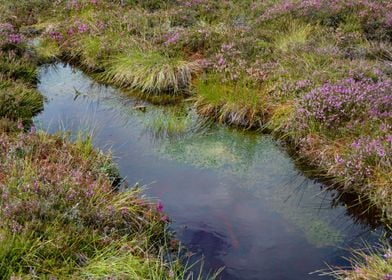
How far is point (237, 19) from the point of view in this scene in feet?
58.3

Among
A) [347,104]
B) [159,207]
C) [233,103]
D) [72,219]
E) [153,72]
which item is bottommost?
[159,207]

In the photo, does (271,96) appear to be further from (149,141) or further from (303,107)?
(149,141)

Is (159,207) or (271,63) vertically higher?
(271,63)

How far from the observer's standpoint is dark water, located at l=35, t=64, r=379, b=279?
7342mm

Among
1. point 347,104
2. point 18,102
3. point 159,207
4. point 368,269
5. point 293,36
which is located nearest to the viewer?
point 368,269

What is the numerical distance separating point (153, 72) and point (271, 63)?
288cm

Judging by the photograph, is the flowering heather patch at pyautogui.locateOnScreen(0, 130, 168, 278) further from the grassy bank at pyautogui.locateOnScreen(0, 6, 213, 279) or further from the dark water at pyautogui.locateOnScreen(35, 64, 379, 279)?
the dark water at pyautogui.locateOnScreen(35, 64, 379, 279)

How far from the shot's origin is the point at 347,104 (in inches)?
402

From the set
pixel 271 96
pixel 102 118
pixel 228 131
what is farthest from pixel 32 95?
pixel 271 96

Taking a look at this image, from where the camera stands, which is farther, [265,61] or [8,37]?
[8,37]

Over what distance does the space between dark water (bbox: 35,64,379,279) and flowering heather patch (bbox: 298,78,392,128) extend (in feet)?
3.33

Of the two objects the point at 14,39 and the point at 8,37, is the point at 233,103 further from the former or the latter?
the point at 8,37

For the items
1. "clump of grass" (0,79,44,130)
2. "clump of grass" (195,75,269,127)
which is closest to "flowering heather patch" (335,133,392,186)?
"clump of grass" (195,75,269,127)

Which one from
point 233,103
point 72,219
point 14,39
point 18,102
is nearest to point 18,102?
point 18,102
